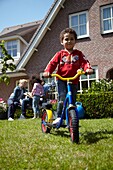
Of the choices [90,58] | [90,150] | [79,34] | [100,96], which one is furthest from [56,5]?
[90,150]

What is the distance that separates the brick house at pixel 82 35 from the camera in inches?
653

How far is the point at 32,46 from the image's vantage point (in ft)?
60.6

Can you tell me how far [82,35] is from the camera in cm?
1739

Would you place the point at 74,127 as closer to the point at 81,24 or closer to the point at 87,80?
the point at 87,80

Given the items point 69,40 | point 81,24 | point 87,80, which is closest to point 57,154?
point 69,40

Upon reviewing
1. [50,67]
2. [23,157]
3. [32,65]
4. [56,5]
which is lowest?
[23,157]

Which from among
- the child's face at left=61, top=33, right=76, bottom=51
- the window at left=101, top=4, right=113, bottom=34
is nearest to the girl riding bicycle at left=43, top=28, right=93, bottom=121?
the child's face at left=61, top=33, right=76, bottom=51

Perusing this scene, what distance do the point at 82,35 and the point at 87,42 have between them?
560 mm

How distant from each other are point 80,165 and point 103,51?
1420 centimetres

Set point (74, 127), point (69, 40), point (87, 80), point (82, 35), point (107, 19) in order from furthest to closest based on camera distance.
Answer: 1. point (82, 35)
2. point (87, 80)
3. point (107, 19)
4. point (69, 40)
5. point (74, 127)

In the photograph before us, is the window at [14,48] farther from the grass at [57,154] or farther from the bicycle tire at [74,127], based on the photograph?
the bicycle tire at [74,127]

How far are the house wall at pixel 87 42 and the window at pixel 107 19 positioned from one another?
228 mm

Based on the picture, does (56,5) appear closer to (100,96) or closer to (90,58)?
(90,58)

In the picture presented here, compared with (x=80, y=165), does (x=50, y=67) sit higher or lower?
higher
